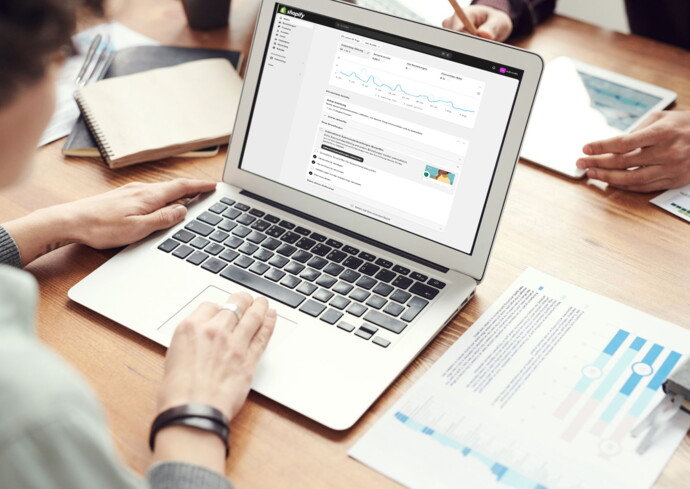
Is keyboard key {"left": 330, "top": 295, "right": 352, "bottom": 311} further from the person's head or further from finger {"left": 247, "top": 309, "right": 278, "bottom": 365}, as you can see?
the person's head

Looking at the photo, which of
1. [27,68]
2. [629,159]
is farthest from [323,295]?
[629,159]

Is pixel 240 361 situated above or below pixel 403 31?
below

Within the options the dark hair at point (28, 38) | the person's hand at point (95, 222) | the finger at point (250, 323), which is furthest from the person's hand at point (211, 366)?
the dark hair at point (28, 38)

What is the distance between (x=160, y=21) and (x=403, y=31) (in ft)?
2.75

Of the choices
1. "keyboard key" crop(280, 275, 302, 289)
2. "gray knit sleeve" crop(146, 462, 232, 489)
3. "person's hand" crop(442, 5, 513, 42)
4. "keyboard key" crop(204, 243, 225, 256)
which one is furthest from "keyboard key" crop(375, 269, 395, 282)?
"person's hand" crop(442, 5, 513, 42)

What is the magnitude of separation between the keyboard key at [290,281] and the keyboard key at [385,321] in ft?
0.35

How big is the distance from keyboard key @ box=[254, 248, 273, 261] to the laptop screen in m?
0.11

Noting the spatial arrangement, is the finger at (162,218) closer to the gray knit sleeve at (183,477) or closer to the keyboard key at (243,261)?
the keyboard key at (243,261)

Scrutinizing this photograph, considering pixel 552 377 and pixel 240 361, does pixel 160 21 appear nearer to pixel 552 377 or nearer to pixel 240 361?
pixel 240 361

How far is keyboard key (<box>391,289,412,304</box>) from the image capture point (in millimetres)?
917

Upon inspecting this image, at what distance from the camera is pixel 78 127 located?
124 cm

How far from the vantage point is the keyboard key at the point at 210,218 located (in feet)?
3.40

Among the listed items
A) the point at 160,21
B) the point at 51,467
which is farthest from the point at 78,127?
the point at 51,467

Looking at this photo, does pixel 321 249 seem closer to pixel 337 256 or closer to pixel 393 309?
pixel 337 256
